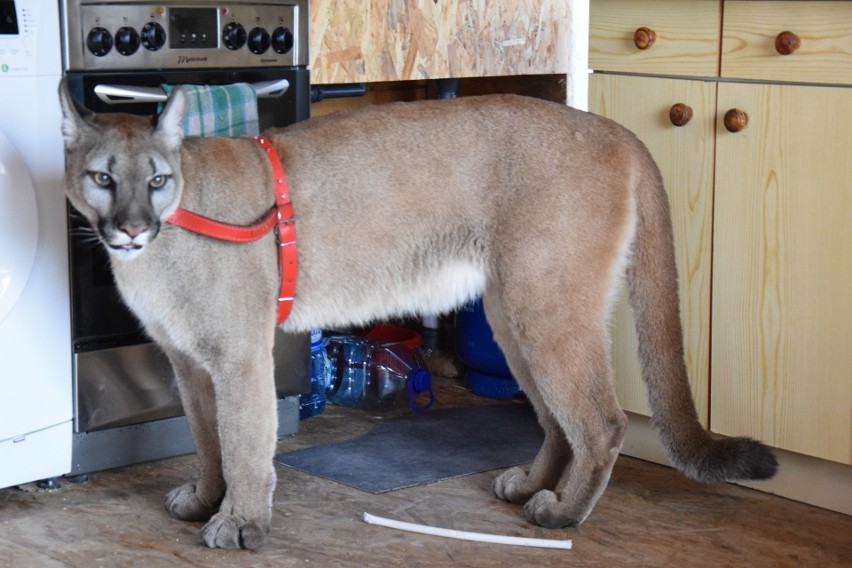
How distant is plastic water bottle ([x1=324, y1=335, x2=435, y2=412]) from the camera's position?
12.0 feet

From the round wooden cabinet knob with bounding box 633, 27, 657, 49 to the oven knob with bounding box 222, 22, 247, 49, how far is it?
1059 mm

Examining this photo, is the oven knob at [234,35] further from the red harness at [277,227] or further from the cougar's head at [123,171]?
the cougar's head at [123,171]

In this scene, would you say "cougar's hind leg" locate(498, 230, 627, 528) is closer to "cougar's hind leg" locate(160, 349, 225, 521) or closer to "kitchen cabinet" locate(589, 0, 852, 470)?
"kitchen cabinet" locate(589, 0, 852, 470)

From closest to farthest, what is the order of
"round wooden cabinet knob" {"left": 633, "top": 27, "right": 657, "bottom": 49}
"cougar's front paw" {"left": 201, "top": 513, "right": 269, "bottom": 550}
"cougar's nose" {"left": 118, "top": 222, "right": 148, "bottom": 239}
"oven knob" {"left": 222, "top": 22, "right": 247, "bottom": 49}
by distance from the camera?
"cougar's nose" {"left": 118, "top": 222, "right": 148, "bottom": 239} < "cougar's front paw" {"left": 201, "top": 513, "right": 269, "bottom": 550} < "oven knob" {"left": 222, "top": 22, "right": 247, "bottom": 49} < "round wooden cabinet knob" {"left": 633, "top": 27, "right": 657, "bottom": 49}

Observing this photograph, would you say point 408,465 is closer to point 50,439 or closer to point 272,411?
point 272,411

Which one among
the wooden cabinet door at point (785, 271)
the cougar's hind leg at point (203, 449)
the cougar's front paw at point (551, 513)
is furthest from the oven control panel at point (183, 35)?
the cougar's front paw at point (551, 513)

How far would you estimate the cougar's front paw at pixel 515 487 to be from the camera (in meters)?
2.85

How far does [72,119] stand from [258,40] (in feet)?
2.51

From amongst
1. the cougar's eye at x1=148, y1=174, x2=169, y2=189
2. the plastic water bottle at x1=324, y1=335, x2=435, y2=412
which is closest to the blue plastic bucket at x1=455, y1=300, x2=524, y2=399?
the plastic water bottle at x1=324, y1=335, x2=435, y2=412

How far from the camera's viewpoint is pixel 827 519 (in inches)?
111

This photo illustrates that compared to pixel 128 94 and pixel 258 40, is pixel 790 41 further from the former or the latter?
pixel 128 94

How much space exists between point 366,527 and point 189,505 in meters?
0.43

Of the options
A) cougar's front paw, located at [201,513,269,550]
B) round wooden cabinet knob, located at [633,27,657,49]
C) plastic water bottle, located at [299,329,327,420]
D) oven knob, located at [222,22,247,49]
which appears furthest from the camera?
plastic water bottle, located at [299,329,327,420]

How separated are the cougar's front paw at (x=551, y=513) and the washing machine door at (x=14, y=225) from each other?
133cm
